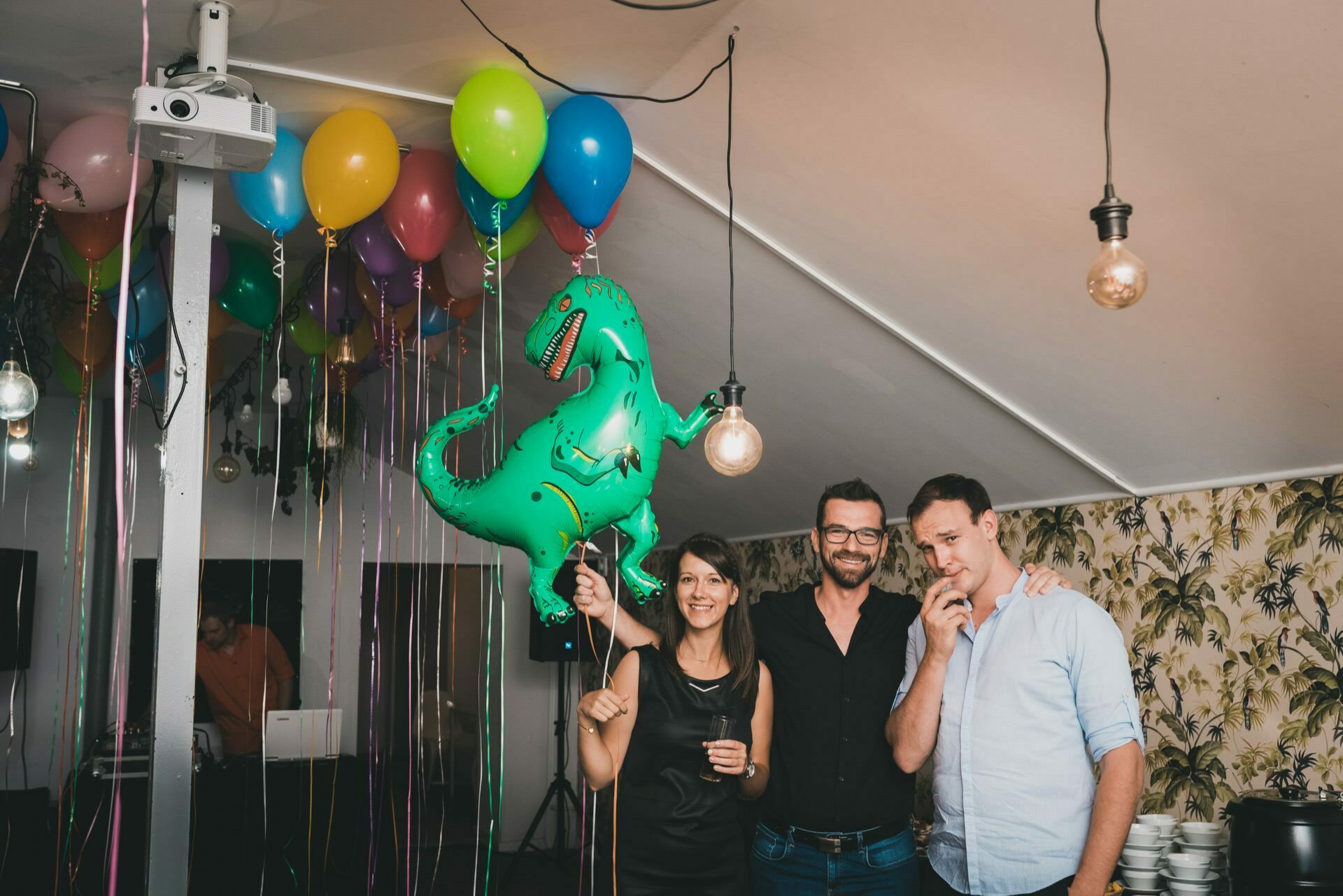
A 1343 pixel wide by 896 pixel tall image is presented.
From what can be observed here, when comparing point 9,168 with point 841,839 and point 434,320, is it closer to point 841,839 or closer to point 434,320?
point 434,320

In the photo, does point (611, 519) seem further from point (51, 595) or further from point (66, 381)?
point (51, 595)

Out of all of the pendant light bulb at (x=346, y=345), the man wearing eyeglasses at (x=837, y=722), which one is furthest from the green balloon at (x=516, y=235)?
the man wearing eyeglasses at (x=837, y=722)

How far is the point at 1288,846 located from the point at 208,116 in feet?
8.87

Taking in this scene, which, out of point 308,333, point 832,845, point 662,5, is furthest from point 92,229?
point 832,845

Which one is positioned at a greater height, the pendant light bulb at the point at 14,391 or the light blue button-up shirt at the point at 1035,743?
the pendant light bulb at the point at 14,391

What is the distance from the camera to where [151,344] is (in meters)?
3.52

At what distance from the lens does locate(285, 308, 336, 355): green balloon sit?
12.1 feet

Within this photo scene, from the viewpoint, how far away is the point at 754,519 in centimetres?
482

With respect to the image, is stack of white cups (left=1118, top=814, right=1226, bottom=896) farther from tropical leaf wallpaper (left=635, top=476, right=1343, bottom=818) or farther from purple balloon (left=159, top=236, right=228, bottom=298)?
purple balloon (left=159, top=236, right=228, bottom=298)

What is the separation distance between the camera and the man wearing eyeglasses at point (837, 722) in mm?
2223

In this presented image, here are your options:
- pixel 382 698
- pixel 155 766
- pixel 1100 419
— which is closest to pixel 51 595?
pixel 382 698

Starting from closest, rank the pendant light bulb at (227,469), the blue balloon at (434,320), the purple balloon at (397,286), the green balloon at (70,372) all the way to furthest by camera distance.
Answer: the purple balloon at (397,286)
the blue balloon at (434,320)
the green balloon at (70,372)
the pendant light bulb at (227,469)

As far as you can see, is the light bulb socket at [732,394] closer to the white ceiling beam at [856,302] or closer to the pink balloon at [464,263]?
the white ceiling beam at [856,302]

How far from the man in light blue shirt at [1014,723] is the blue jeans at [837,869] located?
12 cm
